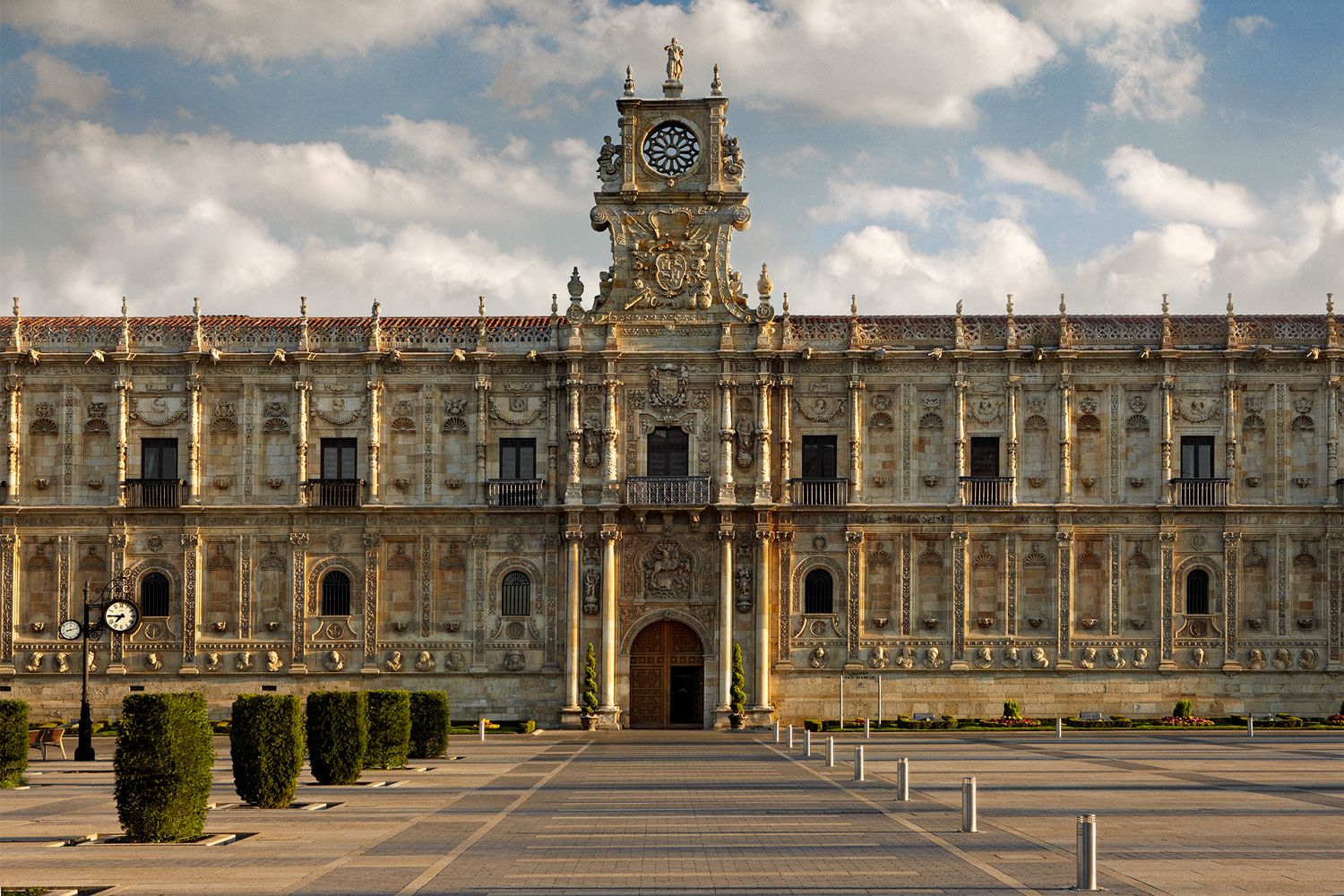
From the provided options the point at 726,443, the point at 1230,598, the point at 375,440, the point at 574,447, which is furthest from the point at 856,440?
the point at 375,440

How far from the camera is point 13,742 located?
3784 centimetres

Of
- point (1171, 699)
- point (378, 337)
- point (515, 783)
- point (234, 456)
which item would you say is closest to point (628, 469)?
point (378, 337)

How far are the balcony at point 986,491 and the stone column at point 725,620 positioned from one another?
9575 millimetres

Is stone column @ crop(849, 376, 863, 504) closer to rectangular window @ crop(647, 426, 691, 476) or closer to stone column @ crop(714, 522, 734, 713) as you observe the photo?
stone column @ crop(714, 522, 734, 713)

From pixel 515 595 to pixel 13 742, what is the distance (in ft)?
98.6

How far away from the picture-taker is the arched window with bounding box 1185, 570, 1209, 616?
66188 millimetres

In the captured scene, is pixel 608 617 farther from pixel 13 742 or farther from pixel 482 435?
pixel 13 742

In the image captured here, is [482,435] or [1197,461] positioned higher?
[482,435]

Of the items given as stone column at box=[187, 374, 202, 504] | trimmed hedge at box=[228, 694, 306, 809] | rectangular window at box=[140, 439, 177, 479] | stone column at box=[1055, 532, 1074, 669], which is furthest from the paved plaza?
rectangular window at box=[140, 439, 177, 479]

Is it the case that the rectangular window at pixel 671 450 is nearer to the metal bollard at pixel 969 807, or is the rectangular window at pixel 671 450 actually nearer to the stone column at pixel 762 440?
the stone column at pixel 762 440

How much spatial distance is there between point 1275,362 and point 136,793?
51.7m

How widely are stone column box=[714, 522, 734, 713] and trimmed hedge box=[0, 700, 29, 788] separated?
103 feet

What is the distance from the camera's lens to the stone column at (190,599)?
6581 centimetres

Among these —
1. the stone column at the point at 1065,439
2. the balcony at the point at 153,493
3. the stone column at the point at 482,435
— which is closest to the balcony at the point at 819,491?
the stone column at the point at 1065,439
